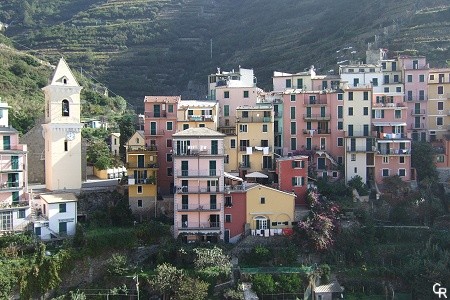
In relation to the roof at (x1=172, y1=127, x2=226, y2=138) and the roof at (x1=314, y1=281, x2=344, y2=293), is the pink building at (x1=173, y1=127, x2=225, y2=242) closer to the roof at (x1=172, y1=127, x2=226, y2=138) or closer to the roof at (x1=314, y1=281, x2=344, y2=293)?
the roof at (x1=172, y1=127, x2=226, y2=138)

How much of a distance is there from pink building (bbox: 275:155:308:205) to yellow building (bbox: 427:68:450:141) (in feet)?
44.4

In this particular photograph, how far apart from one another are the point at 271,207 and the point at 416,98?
17421 mm

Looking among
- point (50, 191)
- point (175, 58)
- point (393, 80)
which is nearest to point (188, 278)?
point (50, 191)

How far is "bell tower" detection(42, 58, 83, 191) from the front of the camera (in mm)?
43500

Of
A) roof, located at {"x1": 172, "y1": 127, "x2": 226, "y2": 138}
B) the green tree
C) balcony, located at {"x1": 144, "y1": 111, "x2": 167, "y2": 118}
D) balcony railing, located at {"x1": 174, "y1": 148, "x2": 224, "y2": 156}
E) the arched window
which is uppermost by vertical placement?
the arched window

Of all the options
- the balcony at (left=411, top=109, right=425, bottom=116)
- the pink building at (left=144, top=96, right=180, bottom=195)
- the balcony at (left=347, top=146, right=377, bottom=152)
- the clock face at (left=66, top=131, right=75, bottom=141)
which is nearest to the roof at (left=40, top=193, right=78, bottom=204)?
the clock face at (left=66, top=131, right=75, bottom=141)

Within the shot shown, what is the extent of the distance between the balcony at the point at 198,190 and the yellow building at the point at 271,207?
6.63ft

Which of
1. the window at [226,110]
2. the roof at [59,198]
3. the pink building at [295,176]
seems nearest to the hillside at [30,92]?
the roof at [59,198]

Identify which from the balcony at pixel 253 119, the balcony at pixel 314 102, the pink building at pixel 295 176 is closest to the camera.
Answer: the pink building at pixel 295 176

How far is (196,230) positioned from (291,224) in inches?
238

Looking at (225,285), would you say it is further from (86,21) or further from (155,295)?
(86,21)

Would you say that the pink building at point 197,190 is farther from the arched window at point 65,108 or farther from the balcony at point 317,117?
the balcony at point 317,117

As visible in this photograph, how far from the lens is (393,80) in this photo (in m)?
53.1

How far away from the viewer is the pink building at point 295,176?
43.1 meters
